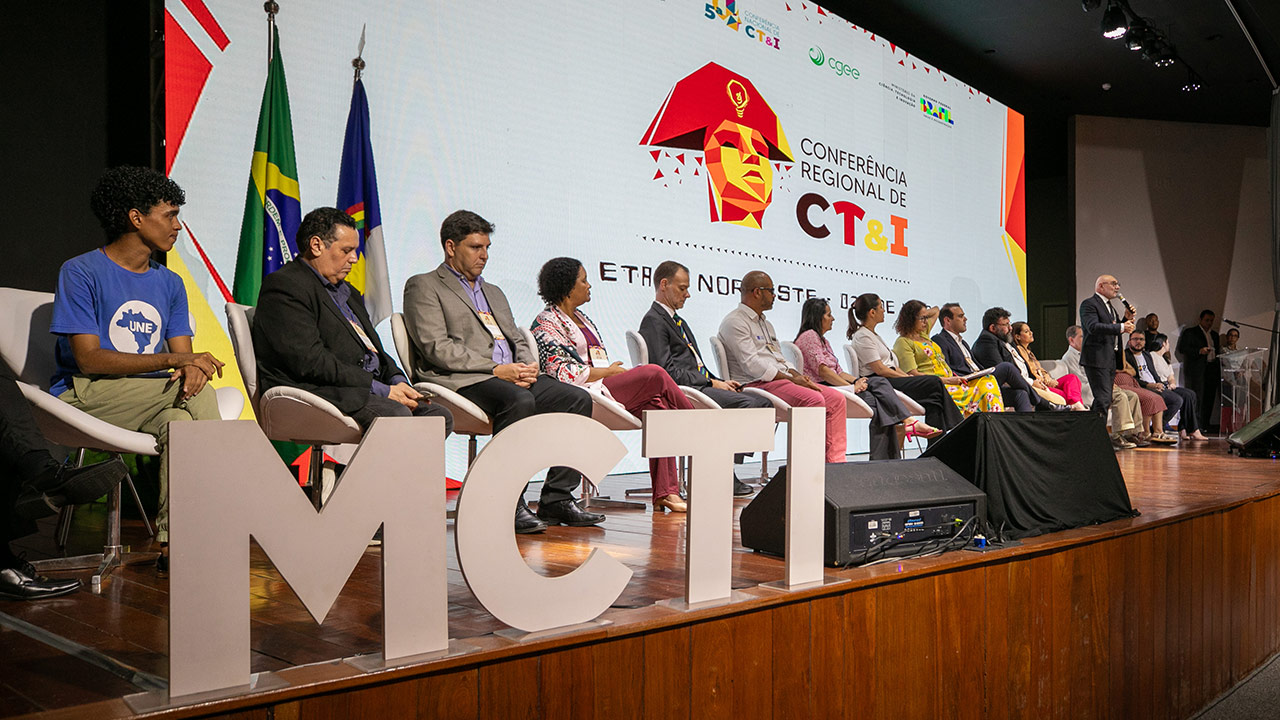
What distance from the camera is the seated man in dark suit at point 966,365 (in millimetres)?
5930

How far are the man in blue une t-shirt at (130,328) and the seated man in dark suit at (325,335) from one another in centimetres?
19

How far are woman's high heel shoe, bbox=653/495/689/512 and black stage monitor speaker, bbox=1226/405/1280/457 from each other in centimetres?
481

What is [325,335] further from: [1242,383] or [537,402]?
[1242,383]

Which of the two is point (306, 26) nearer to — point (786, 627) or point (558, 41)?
point (558, 41)

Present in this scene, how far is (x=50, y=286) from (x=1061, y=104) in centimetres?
1024

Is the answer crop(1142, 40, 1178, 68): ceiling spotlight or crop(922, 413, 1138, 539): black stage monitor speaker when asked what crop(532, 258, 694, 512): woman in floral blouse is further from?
crop(1142, 40, 1178, 68): ceiling spotlight

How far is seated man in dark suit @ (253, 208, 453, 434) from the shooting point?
8.25 ft

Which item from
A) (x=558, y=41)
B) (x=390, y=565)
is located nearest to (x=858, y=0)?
(x=558, y=41)

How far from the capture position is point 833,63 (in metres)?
6.82

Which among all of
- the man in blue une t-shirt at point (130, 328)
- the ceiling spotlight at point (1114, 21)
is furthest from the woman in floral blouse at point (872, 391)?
the ceiling spotlight at point (1114, 21)

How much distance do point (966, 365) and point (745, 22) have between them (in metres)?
2.78

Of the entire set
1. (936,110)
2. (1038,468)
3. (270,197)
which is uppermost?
(936,110)

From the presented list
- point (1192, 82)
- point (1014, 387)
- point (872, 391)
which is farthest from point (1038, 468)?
point (1192, 82)

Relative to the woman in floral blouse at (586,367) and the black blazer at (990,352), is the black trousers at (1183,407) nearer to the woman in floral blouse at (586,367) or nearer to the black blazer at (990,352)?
the black blazer at (990,352)
